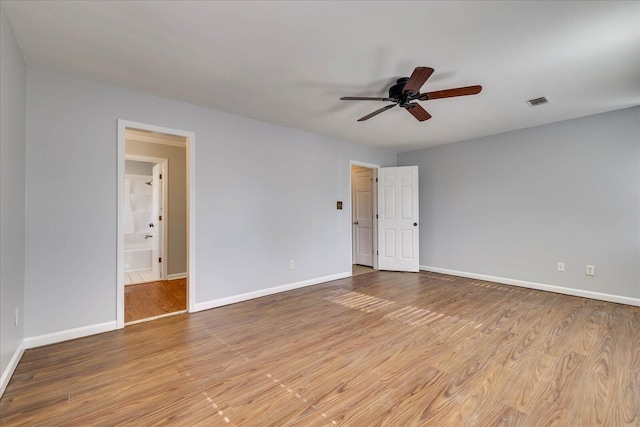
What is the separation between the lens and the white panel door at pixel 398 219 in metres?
5.26

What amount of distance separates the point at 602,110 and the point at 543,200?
126cm

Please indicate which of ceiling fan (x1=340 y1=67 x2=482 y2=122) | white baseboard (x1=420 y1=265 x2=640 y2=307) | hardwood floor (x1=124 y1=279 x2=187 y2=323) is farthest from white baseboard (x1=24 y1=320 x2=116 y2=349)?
white baseboard (x1=420 y1=265 x2=640 y2=307)

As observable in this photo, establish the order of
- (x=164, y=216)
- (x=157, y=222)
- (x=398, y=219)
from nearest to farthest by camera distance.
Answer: (x=164, y=216) < (x=157, y=222) < (x=398, y=219)

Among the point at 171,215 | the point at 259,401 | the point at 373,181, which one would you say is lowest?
the point at 259,401

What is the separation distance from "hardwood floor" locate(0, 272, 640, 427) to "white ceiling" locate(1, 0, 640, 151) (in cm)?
236

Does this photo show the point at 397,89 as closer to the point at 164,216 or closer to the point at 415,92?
the point at 415,92

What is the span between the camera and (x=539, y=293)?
3920 millimetres

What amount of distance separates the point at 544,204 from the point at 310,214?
3.39m

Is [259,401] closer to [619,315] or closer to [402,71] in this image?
[402,71]

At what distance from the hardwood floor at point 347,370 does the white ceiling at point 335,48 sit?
2.36m

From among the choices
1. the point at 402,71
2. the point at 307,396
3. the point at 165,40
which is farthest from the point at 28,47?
the point at 307,396

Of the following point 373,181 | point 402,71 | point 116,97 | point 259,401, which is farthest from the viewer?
point 373,181

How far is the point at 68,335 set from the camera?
2.50 meters

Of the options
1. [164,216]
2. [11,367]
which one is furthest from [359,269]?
[11,367]
